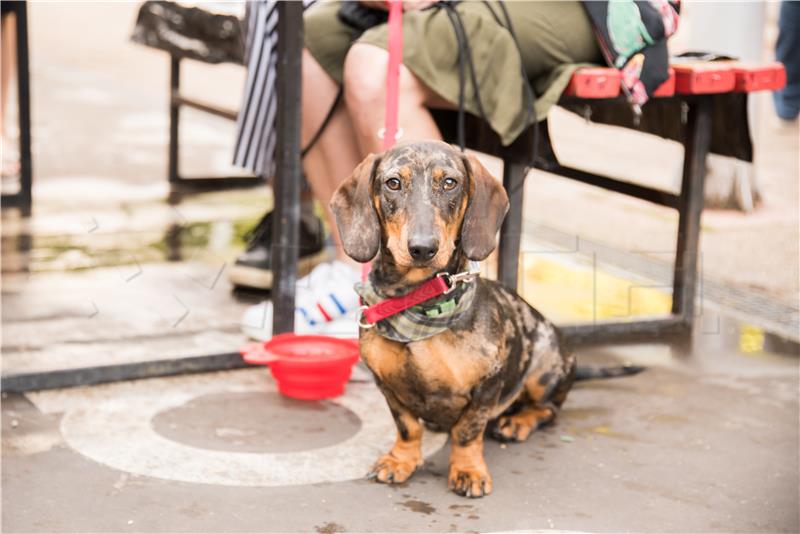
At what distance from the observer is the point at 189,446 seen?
309cm

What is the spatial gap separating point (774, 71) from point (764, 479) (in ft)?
5.55

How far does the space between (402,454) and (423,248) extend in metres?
0.65

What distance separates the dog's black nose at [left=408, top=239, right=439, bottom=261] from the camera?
2.53 meters

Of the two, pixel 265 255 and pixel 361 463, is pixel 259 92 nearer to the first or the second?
pixel 265 255

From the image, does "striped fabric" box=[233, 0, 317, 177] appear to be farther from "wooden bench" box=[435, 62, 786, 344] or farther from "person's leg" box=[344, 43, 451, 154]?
"wooden bench" box=[435, 62, 786, 344]

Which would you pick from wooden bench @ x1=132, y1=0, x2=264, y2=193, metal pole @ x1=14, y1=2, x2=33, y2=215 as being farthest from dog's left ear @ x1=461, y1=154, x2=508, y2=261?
metal pole @ x1=14, y1=2, x2=33, y2=215

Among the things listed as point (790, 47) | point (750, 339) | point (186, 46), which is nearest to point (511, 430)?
point (750, 339)

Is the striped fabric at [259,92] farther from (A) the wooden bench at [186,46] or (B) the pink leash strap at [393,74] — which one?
(A) the wooden bench at [186,46]

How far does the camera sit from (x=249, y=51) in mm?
4129

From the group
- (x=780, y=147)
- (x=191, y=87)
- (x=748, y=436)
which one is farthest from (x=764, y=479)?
(x=191, y=87)

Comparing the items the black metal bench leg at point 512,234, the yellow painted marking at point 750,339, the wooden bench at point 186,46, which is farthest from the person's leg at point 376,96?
the wooden bench at point 186,46

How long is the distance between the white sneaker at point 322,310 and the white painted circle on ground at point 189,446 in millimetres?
266

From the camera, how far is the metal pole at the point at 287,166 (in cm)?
353

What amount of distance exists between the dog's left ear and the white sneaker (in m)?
1.10
